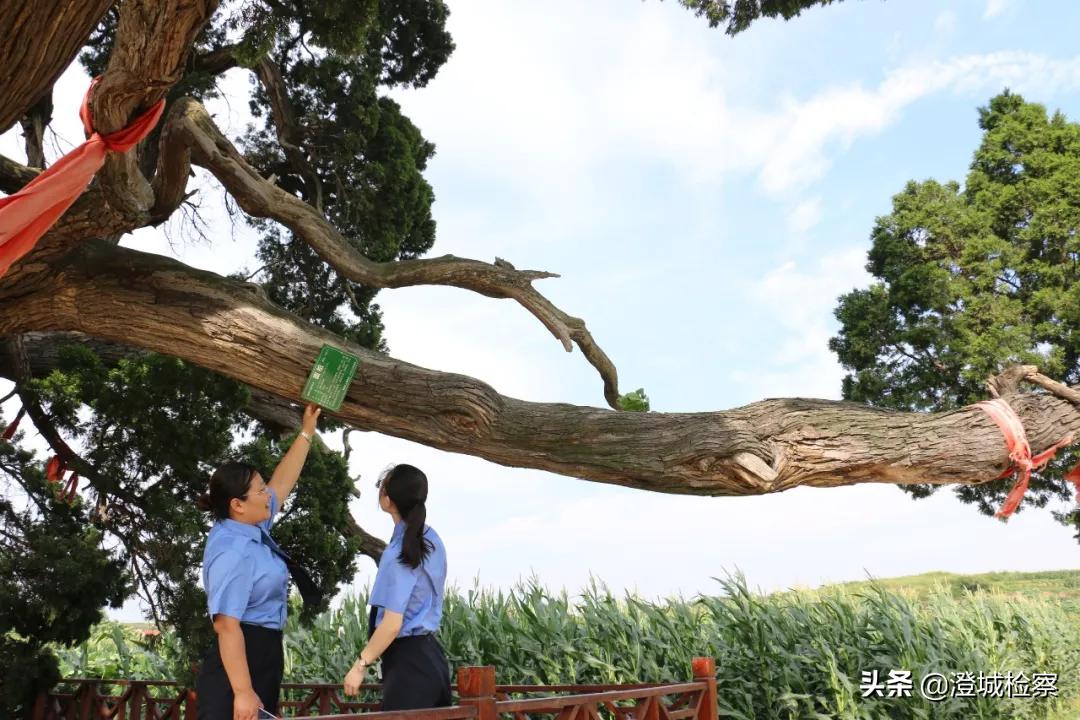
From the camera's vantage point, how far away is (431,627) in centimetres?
319

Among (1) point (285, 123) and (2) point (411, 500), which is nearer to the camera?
(2) point (411, 500)

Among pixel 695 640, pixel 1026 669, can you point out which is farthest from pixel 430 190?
pixel 1026 669

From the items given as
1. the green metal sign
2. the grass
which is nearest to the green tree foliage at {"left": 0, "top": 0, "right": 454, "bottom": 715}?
the green metal sign

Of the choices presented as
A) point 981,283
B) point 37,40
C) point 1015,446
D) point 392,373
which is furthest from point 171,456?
point 981,283

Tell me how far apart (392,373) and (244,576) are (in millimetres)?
1867

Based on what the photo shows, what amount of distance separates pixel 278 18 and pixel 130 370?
8.10ft

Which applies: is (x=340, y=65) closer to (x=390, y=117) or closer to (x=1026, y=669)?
(x=390, y=117)

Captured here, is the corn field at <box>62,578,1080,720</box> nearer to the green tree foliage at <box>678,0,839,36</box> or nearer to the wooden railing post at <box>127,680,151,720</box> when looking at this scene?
the wooden railing post at <box>127,680,151,720</box>

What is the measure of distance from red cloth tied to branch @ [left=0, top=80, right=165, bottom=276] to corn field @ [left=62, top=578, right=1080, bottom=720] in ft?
11.4

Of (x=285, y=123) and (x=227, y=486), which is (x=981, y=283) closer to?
(x=285, y=123)

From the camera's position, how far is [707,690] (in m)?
4.15

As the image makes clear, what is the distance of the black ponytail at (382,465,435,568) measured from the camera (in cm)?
313

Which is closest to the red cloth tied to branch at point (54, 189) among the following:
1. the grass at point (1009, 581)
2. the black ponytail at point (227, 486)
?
the black ponytail at point (227, 486)

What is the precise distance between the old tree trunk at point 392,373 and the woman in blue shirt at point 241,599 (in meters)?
1.50
